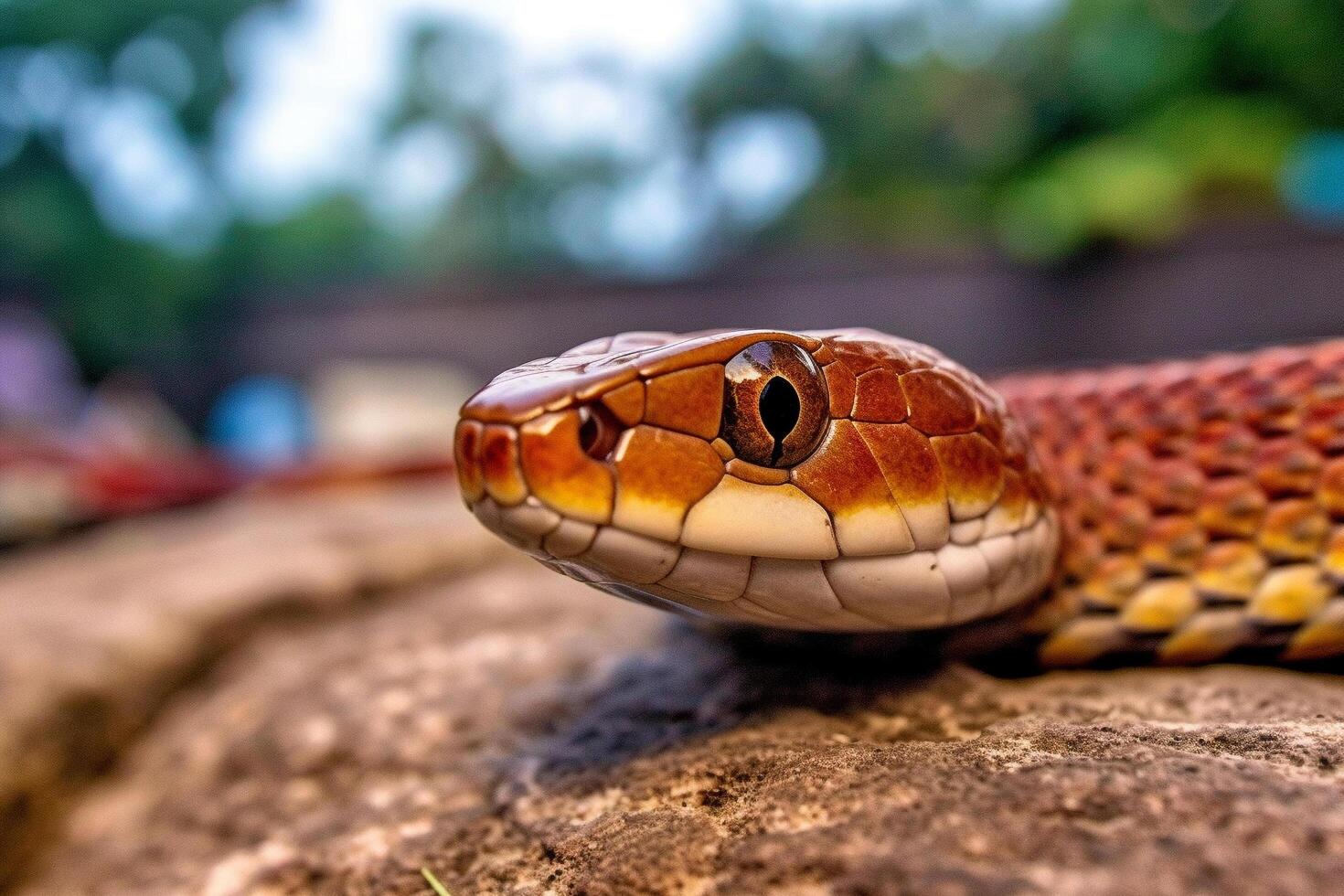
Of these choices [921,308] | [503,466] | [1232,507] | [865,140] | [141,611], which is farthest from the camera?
[865,140]

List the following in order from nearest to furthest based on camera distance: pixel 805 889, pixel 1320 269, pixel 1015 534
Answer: pixel 805 889
pixel 1015 534
pixel 1320 269

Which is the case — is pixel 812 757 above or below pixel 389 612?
above

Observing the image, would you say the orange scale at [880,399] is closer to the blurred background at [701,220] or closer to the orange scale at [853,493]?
the orange scale at [853,493]

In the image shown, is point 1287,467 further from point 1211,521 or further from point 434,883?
point 434,883

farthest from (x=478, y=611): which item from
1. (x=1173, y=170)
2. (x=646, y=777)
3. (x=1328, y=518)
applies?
(x=1173, y=170)

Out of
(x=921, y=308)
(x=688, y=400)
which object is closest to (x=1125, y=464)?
(x=688, y=400)

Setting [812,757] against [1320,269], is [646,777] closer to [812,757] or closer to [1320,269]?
[812,757]
